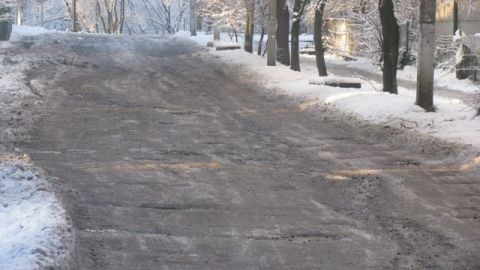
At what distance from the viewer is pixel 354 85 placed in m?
16.7

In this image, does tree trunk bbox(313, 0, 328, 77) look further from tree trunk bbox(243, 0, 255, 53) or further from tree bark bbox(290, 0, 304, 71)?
tree trunk bbox(243, 0, 255, 53)

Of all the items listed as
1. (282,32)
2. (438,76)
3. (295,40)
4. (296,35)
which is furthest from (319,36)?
(438,76)

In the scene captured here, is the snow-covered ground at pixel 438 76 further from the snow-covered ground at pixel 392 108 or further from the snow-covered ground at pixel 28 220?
the snow-covered ground at pixel 28 220

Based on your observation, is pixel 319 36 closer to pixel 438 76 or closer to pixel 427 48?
pixel 438 76

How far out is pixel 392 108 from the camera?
41.4 ft

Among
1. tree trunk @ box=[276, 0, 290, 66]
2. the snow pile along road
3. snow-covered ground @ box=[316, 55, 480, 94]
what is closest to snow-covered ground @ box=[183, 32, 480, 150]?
snow-covered ground @ box=[316, 55, 480, 94]

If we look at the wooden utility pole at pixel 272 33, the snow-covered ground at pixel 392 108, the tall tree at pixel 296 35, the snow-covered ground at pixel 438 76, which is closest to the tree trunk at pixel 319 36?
the tall tree at pixel 296 35

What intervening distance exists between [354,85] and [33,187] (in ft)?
36.4

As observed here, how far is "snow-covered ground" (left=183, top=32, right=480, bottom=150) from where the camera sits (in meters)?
10.8

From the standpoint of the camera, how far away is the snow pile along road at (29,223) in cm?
482

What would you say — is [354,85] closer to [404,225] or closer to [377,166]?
[377,166]

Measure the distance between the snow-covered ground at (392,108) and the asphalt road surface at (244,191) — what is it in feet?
2.34

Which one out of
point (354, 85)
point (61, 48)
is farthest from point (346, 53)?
point (354, 85)

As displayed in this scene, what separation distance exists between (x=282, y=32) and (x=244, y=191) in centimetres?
1757
